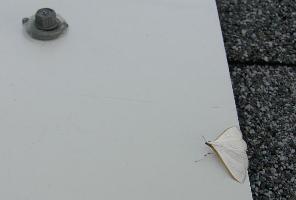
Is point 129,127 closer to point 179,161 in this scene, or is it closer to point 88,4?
point 179,161

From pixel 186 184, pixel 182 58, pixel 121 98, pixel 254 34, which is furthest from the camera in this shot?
pixel 254 34

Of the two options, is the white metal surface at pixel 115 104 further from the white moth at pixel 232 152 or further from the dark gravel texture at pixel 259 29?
the dark gravel texture at pixel 259 29

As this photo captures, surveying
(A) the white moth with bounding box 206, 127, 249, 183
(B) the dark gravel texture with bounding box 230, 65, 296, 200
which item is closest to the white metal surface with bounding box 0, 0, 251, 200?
(A) the white moth with bounding box 206, 127, 249, 183

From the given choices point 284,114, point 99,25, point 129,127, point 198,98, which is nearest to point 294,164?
point 284,114

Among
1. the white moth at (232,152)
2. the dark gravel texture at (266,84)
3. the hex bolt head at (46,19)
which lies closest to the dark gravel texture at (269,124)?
the dark gravel texture at (266,84)

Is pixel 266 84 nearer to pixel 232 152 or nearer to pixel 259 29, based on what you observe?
pixel 259 29

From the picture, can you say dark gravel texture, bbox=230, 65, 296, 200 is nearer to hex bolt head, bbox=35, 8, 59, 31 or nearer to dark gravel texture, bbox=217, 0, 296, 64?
dark gravel texture, bbox=217, 0, 296, 64
